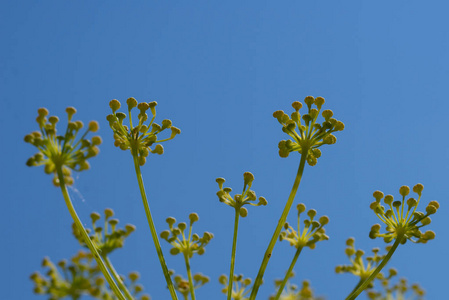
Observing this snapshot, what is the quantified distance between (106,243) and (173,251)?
3.74 ft

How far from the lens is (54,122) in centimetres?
622

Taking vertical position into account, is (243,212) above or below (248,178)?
below

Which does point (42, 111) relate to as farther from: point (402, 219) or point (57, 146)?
point (402, 219)

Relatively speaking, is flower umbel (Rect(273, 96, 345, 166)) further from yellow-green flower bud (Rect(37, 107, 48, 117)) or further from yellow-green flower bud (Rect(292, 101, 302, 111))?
yellow-green flower bud (Rect(37, 107, 48, 117))

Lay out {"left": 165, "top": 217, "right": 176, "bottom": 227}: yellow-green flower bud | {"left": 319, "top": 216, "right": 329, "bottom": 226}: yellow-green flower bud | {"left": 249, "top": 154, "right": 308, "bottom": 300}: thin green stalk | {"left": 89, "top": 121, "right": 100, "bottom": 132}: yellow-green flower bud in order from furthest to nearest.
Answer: {"left": 319, "top": 216, "right": 329, "bottom": 226}: yellow-green flower bud, {"left": 165, "top": 217, "right": 176, "bottom": 227}: yellow-green flower bud, {"left": 89, "top": 121, "right": 100, "bottom": 132}: yellow-green flower bud, {"left": 249, "top": 154, "right": 308, "bottom": 300}: thin green stalk

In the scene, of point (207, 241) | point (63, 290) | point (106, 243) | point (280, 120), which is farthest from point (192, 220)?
point (63, 290)

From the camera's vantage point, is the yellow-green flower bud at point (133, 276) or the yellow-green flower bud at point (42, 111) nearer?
the yellow-green flower bud at point (42, 111)

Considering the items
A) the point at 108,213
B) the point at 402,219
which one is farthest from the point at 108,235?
the point at 402,219

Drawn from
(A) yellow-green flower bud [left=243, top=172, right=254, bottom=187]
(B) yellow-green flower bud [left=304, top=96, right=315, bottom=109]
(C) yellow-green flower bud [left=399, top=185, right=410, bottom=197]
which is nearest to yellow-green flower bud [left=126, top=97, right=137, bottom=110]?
(A) yellow-green flower bud [left=243, top=172, right=254, bottom=187]

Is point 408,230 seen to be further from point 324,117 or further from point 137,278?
point 137,278

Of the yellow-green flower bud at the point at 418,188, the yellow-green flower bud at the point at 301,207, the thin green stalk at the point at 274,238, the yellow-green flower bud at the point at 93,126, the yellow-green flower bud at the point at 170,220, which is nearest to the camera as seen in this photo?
the thin green stalk at the point at 274,238

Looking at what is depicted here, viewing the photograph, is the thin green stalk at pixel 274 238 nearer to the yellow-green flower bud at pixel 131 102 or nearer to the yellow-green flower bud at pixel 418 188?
the yellow-green flower bud at pixel 418 188

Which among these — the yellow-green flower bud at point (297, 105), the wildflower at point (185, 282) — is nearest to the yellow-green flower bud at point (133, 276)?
the wildflower at point (185, 282)

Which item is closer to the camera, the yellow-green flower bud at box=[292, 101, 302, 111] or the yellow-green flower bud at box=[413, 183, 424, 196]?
the yellow-green flower bud at box=[292, 101, 302, 111]
